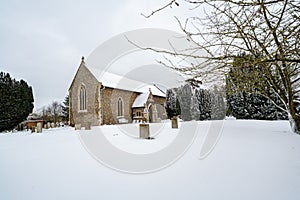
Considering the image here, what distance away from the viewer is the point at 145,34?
158 inches

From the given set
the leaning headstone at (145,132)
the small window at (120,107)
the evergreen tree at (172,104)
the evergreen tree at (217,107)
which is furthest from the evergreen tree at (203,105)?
the leaning headstone at (145,132)

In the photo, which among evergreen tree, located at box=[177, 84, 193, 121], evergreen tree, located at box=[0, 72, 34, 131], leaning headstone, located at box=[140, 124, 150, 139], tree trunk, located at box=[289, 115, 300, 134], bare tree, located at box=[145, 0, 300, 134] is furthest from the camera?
evergreen tree, located at box=[177, 84, 193, 121]

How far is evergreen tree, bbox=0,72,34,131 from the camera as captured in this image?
2186 centimetres

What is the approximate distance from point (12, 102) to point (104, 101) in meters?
12.1

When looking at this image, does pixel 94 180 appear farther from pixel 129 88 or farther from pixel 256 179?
pixel 129 88

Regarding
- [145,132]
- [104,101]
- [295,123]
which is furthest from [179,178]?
[104,101]

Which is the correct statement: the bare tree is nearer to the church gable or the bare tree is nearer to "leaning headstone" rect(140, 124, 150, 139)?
"leaning headstone" rect(140, 124, 150, 139)

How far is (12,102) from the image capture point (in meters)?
A: 22.7

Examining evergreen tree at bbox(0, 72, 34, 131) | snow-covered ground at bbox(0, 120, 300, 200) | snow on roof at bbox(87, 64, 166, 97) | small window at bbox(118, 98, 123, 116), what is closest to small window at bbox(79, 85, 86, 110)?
snow on roof at bbox(87, 64, 166, 97)

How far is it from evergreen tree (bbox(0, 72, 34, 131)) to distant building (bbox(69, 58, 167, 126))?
22.2ft

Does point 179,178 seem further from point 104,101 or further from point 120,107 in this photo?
point 120,107

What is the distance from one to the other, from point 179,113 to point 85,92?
42.2 ft

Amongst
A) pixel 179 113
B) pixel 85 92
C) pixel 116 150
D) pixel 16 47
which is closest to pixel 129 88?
pixel 85 92

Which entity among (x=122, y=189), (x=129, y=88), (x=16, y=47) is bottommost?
(x=122, y=189)
